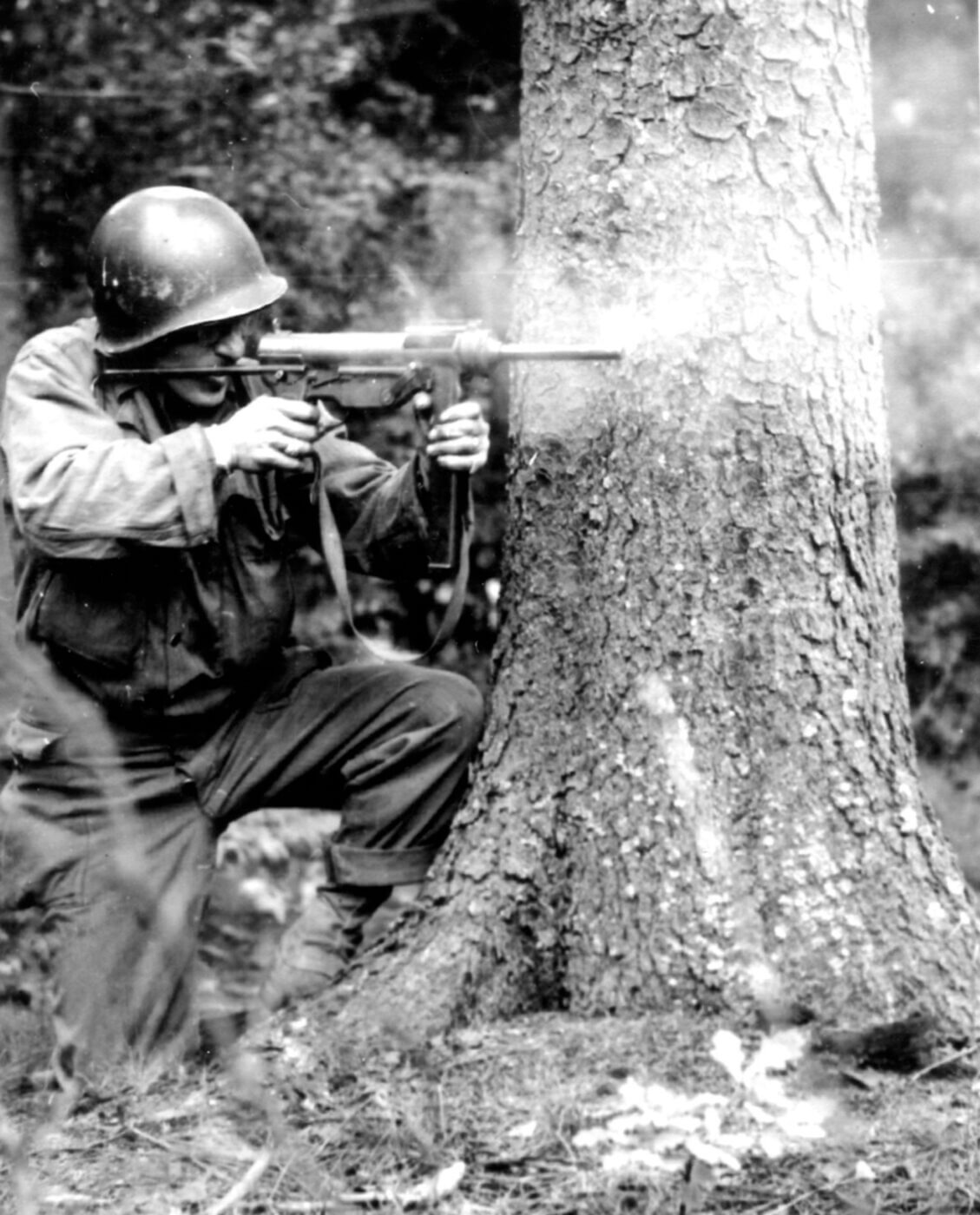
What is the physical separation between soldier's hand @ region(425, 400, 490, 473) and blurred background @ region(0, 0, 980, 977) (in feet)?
7.79

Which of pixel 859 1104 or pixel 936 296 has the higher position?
pixel 936 296

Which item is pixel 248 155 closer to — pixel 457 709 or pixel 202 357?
pixel 202 357

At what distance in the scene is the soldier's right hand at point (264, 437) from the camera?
3729 mm

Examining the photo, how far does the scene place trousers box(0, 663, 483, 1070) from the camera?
414cm

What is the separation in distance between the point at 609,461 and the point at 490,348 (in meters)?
0.35

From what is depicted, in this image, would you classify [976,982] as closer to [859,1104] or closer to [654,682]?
[859,1104]

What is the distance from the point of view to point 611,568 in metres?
3.64

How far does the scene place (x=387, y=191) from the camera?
6.41m

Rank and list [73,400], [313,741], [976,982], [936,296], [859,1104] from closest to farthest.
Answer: [859,1104] → [976,982] → [73,400] → [313,741] → [936,296]

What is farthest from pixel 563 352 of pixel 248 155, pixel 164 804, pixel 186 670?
pixel 248 155

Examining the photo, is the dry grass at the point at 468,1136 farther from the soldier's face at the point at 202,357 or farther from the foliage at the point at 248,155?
the foliage at the point at 248,155

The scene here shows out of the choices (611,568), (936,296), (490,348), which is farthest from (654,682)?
(936,296)

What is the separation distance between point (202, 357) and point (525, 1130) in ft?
6.60

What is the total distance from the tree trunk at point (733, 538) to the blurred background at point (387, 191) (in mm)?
2548
